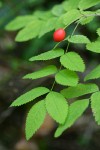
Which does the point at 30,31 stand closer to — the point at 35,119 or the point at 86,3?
the point at 86,3

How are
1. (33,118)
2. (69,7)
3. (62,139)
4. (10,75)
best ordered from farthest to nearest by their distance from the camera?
(10,75) → (62,139) → (69,7) → (33,118)

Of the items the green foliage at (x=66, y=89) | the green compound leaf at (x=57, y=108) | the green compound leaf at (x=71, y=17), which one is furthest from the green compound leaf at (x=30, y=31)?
the green compound leaf at (x=57, y=108)

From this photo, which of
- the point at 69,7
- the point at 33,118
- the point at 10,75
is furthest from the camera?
the point at 10,75

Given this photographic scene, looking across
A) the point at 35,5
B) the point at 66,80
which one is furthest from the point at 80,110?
the point at 35,5

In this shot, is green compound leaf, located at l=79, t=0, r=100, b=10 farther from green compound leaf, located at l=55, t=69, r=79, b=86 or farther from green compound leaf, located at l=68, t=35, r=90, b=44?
green compound leaf, located at l=55, t=69, r=79, b=86

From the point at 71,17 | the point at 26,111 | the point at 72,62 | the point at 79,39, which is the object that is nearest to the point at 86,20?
the point at 71,17

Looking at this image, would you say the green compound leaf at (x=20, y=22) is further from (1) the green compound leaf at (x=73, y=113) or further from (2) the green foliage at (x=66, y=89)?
(1) the green compound leaf at (x=73, y=113)

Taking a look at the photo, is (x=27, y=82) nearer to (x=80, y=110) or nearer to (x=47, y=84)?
(x=47, y=84)

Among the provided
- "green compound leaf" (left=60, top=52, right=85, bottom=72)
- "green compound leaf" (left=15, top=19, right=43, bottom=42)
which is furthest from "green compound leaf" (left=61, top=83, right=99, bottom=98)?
"green compound leaf" (left=15, top=19, right=43, bottom=42)
